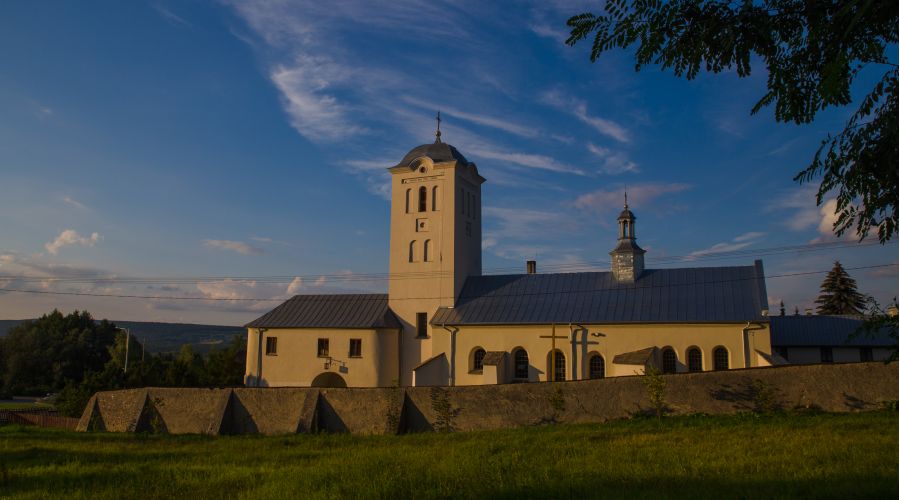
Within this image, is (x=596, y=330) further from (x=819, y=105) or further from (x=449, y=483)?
(x=819, y=105)

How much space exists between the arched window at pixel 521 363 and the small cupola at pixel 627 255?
6.55 metres

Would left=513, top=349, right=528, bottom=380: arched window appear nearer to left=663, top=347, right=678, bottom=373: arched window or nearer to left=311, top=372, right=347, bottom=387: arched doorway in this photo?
left=663, top=347, right=678, bottom=373: arched window

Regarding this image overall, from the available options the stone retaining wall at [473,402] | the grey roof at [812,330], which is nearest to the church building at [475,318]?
the grey roof at [812,330]

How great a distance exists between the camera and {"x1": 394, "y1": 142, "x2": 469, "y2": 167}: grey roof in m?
37.6

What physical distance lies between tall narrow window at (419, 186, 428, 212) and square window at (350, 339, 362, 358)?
329 inches

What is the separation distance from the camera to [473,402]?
20219 mm

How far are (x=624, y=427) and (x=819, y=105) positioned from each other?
43.0 ft

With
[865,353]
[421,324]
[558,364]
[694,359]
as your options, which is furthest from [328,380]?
[865,353]

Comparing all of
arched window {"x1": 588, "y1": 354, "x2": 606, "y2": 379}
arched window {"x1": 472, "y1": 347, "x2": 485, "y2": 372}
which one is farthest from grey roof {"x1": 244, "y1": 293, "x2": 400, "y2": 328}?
arched window {"x1": 588, "y1": 354, "x2": 606, "y2": 379}

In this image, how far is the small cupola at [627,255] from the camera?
33844 millimetres

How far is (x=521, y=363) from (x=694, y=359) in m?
8.23

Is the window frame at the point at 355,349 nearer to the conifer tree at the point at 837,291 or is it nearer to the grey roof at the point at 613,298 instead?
the grey roof at the point at 613,298

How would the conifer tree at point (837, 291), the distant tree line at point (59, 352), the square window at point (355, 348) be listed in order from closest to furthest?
the square window at point (355, 348) → the conifer tree at point (837, 291) → the distant tree line at point (59, 352)

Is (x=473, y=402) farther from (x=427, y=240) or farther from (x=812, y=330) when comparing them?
(x=812, y=330)
